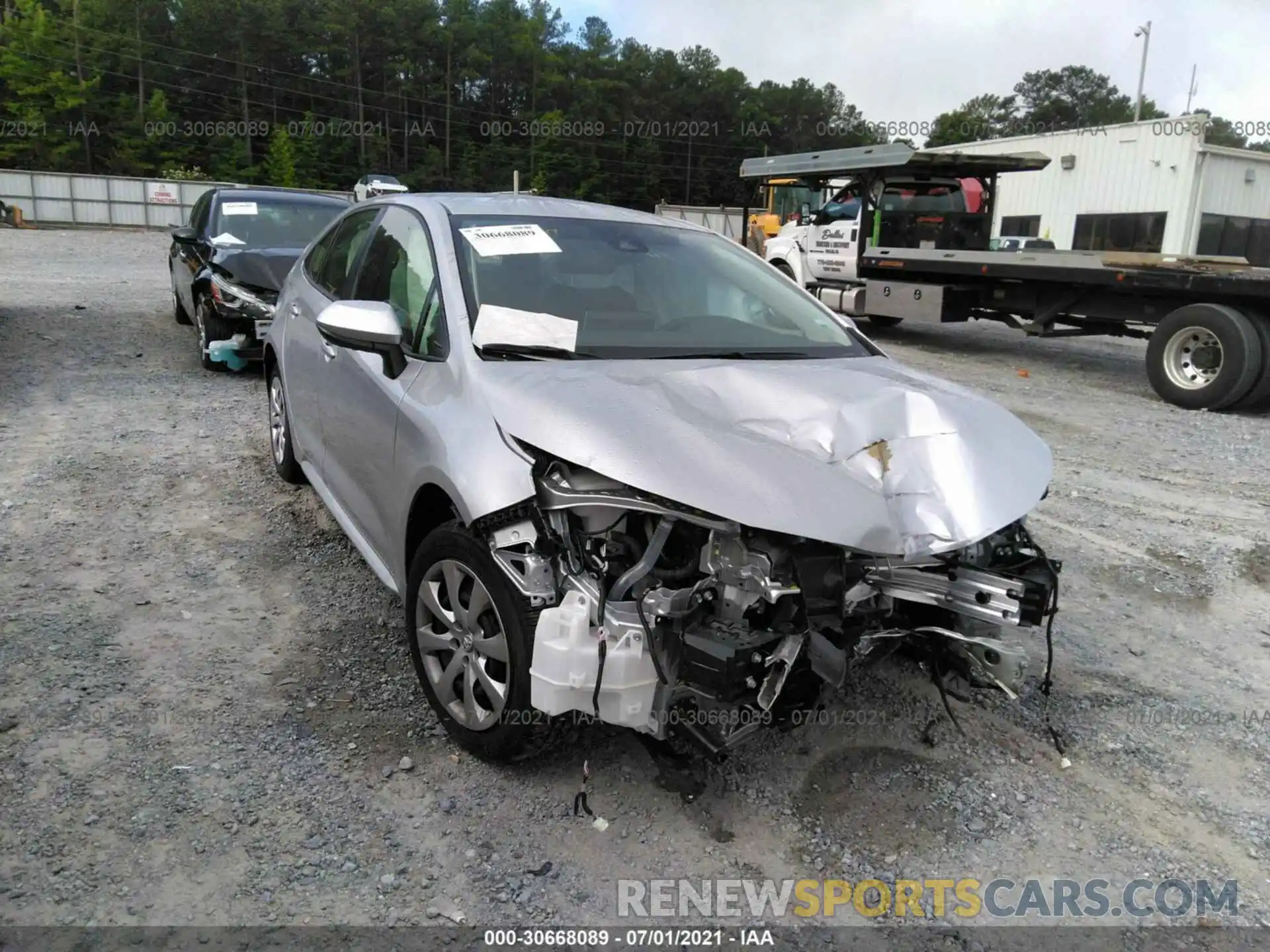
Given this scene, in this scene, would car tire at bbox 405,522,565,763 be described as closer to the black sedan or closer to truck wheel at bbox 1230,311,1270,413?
the black sedan

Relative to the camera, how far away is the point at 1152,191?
73.0 feet

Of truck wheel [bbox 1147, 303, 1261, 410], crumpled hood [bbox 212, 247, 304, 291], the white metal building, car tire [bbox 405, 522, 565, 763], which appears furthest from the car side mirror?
the white metal building

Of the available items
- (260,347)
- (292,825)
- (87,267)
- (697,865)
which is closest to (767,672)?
(697,865)

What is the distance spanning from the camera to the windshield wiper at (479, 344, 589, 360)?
3.06 meters

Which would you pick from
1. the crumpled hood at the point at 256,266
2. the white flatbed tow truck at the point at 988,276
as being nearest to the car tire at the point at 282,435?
the crumpled hood at the point at 256,266

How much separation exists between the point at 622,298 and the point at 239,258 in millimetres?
5850

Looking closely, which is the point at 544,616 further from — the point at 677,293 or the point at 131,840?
the point at 677,293

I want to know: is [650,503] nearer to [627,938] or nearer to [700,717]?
[700,717]

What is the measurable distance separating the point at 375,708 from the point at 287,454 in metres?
2.45

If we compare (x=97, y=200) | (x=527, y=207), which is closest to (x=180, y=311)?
(x=527, y=207)

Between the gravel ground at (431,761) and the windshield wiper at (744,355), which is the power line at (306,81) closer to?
the gravel ground at (431,761)

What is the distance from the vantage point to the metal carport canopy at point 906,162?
41.4 feet

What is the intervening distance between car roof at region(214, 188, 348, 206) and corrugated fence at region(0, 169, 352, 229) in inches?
1164

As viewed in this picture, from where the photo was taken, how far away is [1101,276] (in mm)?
9609
